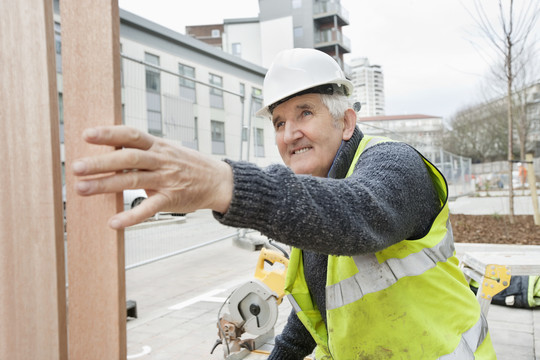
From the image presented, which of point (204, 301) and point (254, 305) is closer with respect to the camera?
point (254, 305)

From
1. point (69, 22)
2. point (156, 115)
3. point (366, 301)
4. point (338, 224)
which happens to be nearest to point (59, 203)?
point (69, 22)

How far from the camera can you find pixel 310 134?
174 cm

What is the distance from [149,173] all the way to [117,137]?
0.27ft

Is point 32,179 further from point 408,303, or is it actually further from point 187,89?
point 187,89

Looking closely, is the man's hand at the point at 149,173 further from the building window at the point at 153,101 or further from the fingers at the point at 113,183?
the building window at the point at 153,101

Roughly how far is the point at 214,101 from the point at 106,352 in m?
6.50

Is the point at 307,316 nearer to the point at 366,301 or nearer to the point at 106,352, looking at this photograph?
the point at 366,301

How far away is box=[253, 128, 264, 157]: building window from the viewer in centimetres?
801

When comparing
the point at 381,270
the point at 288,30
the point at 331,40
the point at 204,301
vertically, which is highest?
the point at 288,30

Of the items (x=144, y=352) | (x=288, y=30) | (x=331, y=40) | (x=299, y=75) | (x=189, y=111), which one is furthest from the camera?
(x=288, y=30)

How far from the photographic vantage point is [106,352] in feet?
2.56

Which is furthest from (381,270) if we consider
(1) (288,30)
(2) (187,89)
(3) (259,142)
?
(1) (288,30)

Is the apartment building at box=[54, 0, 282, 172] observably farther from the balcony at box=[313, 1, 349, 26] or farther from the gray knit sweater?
the balcony at box=[313, 1, 349, 26]

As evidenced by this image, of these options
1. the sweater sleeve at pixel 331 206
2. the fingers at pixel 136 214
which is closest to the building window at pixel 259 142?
the sweater sleeve at pixel 331 206
